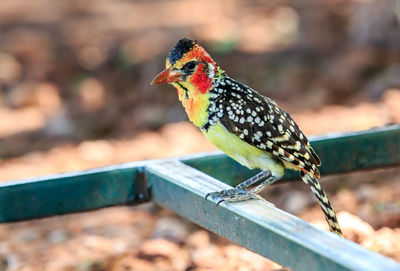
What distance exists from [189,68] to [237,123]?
0.37m

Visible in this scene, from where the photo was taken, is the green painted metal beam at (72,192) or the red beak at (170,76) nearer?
the red beak at (170,76)

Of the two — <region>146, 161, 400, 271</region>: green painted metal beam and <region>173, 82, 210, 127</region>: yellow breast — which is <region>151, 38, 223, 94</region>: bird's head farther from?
<region>146, 161, 400, 271</region>: green painted metal beam

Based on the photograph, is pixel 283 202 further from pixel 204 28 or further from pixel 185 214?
pixel 204 28

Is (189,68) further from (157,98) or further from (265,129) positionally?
(157,98)

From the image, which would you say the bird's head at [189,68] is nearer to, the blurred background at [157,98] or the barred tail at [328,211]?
the barred tail at [328,211]

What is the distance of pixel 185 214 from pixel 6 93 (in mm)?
5957

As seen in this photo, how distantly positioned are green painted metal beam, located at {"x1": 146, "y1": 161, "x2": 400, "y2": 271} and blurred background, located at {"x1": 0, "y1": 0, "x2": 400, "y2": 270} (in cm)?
67

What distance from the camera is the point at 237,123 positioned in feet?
13.4

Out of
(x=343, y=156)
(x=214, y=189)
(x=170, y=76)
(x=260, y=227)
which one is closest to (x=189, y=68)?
(x=170, y=76)

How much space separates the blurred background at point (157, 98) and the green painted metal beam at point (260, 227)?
67cm

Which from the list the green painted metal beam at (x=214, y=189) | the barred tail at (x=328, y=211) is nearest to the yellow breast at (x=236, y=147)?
the green painted metal beam at (x=214, y=189)

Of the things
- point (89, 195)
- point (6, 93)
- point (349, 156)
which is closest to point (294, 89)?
point (6, 93)

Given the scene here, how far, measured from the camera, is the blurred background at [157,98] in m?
5.32

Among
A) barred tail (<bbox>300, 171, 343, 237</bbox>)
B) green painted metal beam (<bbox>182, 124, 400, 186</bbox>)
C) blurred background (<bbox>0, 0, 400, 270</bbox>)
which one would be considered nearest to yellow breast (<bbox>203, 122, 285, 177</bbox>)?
barred tail (<bbox>300, 171, 343, 237</bbox>)
